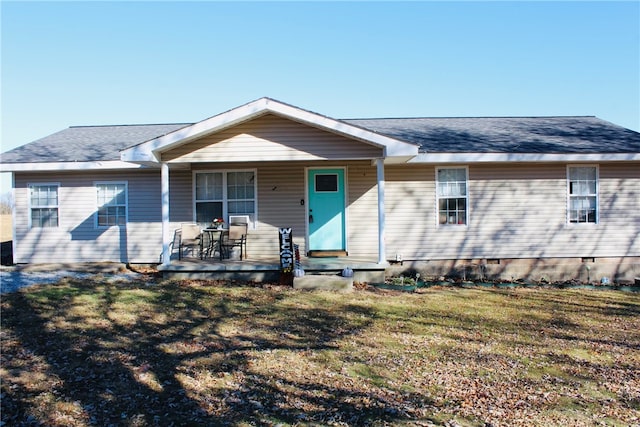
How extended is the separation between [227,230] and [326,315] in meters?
4.60

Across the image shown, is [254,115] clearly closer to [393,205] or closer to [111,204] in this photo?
[393,205]

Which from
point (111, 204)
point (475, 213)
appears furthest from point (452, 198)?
point (111, 204)

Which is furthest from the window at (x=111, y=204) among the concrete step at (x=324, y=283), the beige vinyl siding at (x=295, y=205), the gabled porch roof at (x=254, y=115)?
the concrete step at (x=324, y=283)

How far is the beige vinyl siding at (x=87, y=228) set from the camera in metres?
11.3

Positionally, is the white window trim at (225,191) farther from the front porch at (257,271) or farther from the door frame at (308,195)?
the front porch at (257,271)

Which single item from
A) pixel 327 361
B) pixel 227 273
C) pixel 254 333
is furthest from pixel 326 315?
pixel 227 273

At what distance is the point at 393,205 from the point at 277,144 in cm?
333

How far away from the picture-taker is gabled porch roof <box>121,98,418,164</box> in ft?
29.5

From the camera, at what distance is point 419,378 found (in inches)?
179

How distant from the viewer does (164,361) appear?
195 inches

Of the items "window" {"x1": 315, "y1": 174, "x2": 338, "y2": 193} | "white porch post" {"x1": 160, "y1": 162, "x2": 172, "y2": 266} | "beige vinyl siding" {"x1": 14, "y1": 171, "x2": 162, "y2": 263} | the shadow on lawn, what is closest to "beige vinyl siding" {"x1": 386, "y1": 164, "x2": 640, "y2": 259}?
"window" {"x1": 315, "y1": 174, "x2": 338, "y2": 193}

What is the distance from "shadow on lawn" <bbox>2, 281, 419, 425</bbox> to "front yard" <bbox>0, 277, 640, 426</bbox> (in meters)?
0.02

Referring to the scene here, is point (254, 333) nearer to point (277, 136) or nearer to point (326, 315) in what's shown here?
point (326, 315)

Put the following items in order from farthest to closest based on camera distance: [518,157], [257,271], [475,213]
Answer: [475,213]
[518,157]
[257,271]
